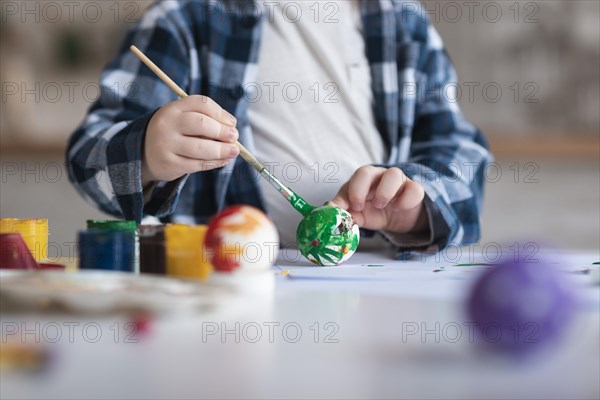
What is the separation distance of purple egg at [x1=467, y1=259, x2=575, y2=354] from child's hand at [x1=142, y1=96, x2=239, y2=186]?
16.5 inches

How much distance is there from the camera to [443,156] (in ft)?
3.44

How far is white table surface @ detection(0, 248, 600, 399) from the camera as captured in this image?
308 mm

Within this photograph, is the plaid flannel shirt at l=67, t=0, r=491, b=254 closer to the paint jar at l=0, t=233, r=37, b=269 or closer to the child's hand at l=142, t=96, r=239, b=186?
the child's hand at l=142, t=96, r=239, b=186

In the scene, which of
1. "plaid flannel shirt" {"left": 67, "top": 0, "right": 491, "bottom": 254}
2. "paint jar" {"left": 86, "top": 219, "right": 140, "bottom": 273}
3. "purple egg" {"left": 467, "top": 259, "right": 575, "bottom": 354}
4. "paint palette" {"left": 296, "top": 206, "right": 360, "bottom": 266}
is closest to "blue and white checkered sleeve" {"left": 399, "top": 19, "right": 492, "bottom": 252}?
"plaid flannel shirt" {"left": 67, "top": 0, "right": 491, "bottom": 254}

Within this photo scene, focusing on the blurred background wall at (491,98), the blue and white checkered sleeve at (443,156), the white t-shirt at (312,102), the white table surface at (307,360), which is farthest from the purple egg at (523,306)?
the blurred background wall at (491,98)

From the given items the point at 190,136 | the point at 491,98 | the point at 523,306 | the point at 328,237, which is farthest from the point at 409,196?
the point at 491,98

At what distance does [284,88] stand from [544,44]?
1504 mm

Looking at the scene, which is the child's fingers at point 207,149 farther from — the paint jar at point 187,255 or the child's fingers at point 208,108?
the paint jar at point 187,255

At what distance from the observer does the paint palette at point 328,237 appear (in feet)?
2.34

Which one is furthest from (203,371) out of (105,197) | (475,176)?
(475,176)

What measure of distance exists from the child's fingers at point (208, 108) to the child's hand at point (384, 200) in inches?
7.1

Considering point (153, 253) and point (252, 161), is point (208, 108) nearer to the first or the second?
point (252, 161)

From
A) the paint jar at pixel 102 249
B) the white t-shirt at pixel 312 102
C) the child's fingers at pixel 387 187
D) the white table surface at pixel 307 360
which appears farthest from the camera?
the white t-shirt at pixel 312 102

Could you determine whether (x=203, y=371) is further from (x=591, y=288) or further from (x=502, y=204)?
(x=502, y=204)
